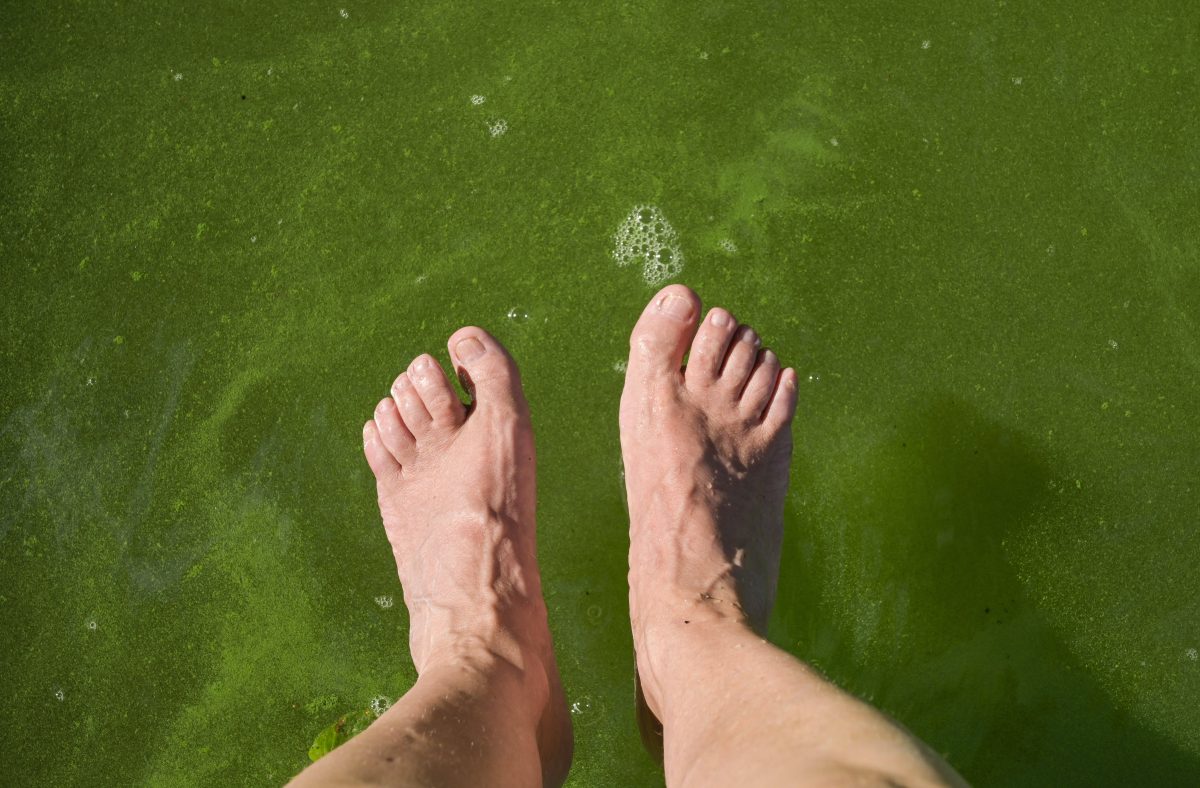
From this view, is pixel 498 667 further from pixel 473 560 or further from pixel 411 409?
pixel 411 409

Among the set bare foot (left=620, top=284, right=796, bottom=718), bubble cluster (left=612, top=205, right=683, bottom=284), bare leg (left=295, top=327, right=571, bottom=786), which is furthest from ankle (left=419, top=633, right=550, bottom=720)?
bubble cluster (left=612, top=205, right=683, bottom=284)

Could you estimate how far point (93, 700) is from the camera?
1.81 metres

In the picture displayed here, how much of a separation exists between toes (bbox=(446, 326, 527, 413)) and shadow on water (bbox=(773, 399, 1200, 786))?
25.7 inches

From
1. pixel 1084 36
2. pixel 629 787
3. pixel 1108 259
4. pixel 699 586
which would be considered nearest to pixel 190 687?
pixel 629 787

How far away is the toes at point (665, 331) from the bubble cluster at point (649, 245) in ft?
0.39

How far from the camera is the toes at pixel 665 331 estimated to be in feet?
5.46

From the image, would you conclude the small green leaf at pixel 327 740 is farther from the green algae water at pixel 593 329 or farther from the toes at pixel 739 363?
the toes at pixel 739 363

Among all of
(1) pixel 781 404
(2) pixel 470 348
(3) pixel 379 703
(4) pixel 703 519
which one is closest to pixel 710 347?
(1) pixel 781 404

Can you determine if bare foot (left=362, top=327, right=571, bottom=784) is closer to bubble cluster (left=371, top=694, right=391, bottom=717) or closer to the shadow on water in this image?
bubble cluster (left=371, top=694, right=391, bottom=717)

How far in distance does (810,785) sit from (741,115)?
1295 mm

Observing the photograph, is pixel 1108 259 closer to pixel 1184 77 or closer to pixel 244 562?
pixel 1184 77

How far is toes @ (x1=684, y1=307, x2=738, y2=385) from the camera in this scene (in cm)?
169

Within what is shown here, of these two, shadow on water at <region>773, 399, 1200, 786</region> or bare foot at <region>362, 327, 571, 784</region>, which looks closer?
bare foot at <region>362, 327, 571, 784</region>

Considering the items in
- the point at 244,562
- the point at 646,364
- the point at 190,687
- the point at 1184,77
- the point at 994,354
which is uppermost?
the point at 1184,77
